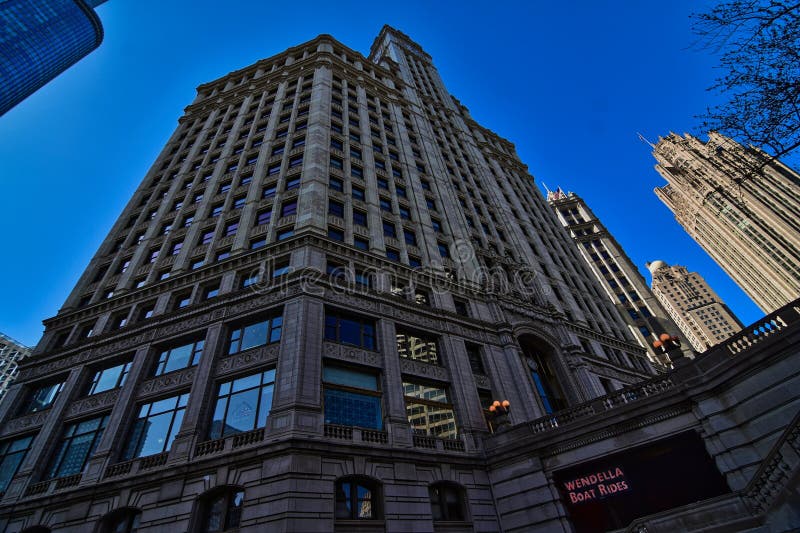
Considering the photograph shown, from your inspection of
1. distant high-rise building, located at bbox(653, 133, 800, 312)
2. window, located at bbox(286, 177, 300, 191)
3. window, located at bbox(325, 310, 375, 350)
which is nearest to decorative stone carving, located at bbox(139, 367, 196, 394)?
window, located at bbox(325, 310, 375, 350)

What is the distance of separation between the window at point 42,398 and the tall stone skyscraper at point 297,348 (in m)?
0.10

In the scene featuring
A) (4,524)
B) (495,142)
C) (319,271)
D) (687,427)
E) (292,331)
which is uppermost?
(495,142)

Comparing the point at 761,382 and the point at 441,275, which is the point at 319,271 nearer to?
the point at 441,275

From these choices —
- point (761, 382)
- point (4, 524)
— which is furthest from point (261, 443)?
point (761, 382)

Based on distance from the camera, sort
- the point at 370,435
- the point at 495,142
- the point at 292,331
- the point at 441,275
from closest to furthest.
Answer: the point at 370,435 → the point at 292,331 → the point at 441,275 → the point at 495,142

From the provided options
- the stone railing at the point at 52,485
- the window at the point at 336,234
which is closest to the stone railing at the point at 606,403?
the window at the point at 336,234

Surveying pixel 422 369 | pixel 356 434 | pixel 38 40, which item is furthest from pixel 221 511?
pixel 38 40

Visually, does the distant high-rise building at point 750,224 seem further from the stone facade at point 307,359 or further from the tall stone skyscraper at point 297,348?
the stone facade at point 307,359

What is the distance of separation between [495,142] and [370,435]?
60231 millimetres

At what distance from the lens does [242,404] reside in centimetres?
1811

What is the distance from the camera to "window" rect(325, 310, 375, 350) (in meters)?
20.8

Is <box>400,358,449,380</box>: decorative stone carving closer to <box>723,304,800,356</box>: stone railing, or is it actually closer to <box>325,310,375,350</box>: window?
<box>325,310,375,350</box>: window

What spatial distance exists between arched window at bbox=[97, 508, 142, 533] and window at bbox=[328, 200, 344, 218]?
1917 centimetres

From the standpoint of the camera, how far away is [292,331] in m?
19.1
